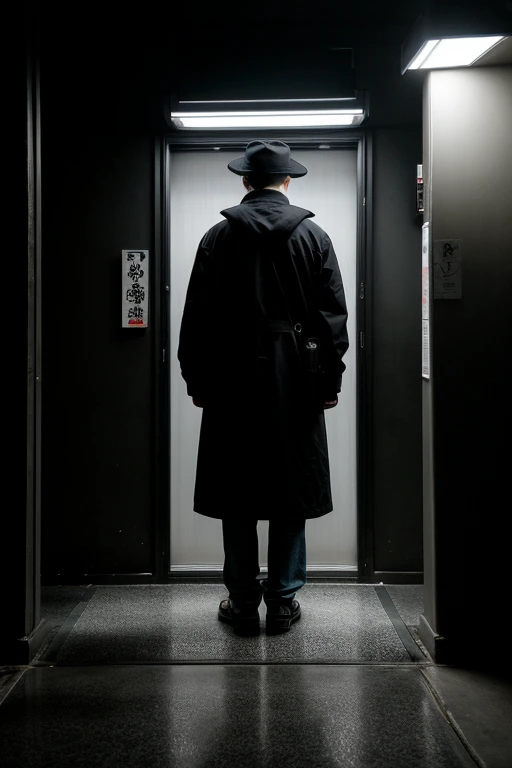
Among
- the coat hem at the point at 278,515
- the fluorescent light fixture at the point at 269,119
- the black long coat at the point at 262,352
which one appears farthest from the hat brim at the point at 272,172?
the coat hem at the point at 278,515

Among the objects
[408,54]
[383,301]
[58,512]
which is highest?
[408,54]

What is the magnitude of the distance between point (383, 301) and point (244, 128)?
115 cm

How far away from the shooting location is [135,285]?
12.8 feet

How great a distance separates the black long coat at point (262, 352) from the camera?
304 cm

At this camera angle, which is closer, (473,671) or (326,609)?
(473,671)

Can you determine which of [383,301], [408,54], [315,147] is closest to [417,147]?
[315,147]

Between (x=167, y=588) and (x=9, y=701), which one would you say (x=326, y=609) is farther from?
(x=9, y=701)

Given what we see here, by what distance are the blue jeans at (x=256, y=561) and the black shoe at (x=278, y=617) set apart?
2 cm

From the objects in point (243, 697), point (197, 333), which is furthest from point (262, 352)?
point (243, 697)

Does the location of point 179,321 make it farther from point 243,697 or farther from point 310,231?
point 243,697

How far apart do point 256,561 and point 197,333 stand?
1.00 meters

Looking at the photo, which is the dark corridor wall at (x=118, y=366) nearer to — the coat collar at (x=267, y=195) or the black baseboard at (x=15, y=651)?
the coat collar at (x=267, y=195)

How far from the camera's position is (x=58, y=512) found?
3.92 metres

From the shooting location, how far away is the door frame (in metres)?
3.89
